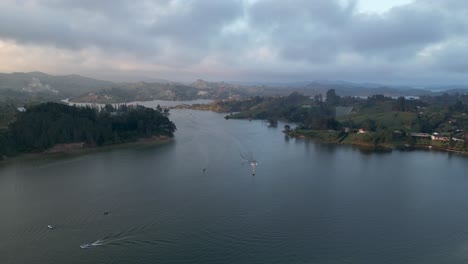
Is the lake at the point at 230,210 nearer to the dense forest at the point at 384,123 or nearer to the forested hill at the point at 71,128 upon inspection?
the forested hill at the point at 71,128

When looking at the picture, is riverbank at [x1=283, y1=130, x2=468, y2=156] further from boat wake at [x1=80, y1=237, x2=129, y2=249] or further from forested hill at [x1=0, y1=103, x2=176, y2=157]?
boat wake at [x1=80, y1=237, x2=129, y2=249]

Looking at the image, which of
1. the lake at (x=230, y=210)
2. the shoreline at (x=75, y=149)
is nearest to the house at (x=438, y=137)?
the lake at (x=230, y=210)

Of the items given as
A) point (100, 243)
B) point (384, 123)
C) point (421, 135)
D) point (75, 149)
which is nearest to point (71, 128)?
point (75, 149)

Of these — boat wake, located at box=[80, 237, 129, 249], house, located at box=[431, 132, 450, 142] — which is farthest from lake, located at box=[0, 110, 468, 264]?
house, located at box=[431, 132, 450, 142]

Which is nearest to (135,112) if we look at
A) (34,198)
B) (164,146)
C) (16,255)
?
(164,146)

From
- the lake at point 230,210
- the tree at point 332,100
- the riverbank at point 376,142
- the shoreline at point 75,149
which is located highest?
the tree at point 332,100

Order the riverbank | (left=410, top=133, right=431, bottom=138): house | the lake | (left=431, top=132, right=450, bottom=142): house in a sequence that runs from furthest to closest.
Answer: (left=410, top=133, right=431, bottom=138): house
(left=431, top=132, right=450, bottom=142): house
the riverbank
the lake
